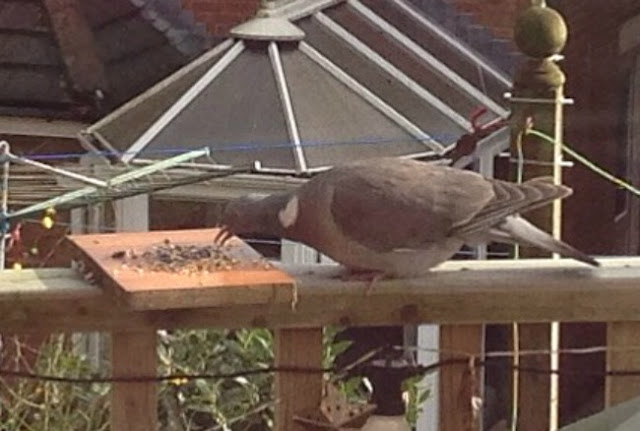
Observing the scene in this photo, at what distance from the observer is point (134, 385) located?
6.08 feet

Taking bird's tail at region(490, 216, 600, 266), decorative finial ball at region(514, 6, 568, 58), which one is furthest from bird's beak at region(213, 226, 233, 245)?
decorative finial ball at region(514, 6, 568, 58)

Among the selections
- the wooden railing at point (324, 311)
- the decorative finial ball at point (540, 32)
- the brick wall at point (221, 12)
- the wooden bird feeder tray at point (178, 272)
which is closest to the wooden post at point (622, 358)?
the wooden railing at point (324, 311)

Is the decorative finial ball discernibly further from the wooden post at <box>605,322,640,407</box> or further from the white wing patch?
the wooden post at <box>605,322,640,407</box>

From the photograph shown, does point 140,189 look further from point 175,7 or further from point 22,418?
point 175,7

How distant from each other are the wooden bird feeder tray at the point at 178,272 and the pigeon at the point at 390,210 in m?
0.16

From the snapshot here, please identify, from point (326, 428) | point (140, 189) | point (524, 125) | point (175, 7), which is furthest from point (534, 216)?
point (175, 7)

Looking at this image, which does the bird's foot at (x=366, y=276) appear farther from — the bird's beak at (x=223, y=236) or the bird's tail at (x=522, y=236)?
the bird's tail at (x=522, y=236)

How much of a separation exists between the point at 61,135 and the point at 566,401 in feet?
6.94

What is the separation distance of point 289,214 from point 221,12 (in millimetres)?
4536

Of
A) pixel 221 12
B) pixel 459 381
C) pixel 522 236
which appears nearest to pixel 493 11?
pixel 221 12

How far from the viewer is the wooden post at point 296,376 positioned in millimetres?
1883

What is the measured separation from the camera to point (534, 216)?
3088 millimetres

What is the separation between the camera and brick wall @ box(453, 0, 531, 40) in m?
6.74

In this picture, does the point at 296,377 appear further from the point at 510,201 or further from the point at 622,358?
the point at 510,201
